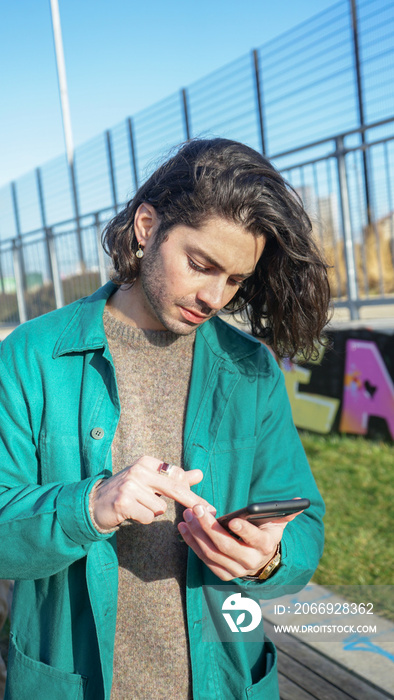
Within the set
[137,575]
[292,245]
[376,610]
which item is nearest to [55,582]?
[137,575]

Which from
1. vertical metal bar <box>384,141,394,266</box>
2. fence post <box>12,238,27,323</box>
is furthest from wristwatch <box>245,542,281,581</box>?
fence post <box>12,238,27,323</box>

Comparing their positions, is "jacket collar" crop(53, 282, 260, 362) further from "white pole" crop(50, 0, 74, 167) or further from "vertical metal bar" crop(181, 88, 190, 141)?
"white pole" crop(50, 0, 74, 167)

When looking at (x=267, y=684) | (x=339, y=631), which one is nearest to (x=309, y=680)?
(x=339, y=631)

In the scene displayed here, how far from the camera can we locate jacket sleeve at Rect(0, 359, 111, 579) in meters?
1.33

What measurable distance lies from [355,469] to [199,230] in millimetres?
3918

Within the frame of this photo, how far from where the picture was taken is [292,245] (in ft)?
5.74

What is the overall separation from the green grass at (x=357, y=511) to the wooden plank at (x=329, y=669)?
21.9 inches

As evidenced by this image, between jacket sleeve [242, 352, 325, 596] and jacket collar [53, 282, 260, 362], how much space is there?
0.11 m

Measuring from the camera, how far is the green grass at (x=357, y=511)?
3639 millimetres

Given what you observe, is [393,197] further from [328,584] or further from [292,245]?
[292,245]

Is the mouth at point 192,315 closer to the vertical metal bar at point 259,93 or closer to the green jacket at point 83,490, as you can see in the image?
the green jacket at point 83,490

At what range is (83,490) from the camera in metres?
1.34

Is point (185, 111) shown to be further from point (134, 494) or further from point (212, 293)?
point (134, 494)

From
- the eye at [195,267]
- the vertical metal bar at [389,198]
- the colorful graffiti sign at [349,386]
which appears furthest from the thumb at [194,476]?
the vertical metal bar at [389,198]
